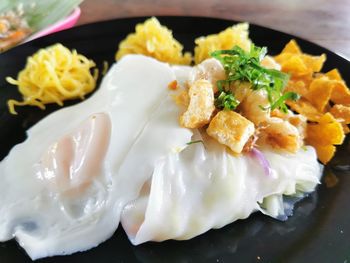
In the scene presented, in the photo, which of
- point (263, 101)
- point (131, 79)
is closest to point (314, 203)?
point (263, 101)

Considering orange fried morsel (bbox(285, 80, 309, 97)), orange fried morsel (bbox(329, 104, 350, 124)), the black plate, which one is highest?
orange fried morsel (bbox(285, 80, 309, 97))

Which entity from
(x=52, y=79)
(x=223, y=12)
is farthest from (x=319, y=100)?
(x=223, y=12)

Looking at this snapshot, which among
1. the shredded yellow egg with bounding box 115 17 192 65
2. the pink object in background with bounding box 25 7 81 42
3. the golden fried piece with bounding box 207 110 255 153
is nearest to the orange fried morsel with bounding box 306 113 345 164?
the golden fried piece with bounding box 207 110 255 153

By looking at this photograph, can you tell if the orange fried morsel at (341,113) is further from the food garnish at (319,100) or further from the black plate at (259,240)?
the black plate at (259,240)

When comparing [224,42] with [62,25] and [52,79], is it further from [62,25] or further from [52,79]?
[62,25]

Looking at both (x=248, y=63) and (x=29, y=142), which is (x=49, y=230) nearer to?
(x=29, y=142)

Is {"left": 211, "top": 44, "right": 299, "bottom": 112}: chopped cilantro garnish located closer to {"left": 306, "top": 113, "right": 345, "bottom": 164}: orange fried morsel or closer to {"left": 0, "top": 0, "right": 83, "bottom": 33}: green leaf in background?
{"left": 306, "top": 113, "right": 345, "bottom": 164}: orange fried morsel

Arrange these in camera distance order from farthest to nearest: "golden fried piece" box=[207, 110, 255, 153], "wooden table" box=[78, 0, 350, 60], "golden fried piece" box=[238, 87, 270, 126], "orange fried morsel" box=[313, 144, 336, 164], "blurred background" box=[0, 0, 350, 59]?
"wooden table" box=[78, 0, 350, 60]
"blurred background" box=[0, 0, 350, 59]
"orange fried morsel" box=[313, 144, 336, 164]
"golden fried piece" box=[238, 87, 270, 126]
"golden fried piece" box=[207, 110, 255, 153]
